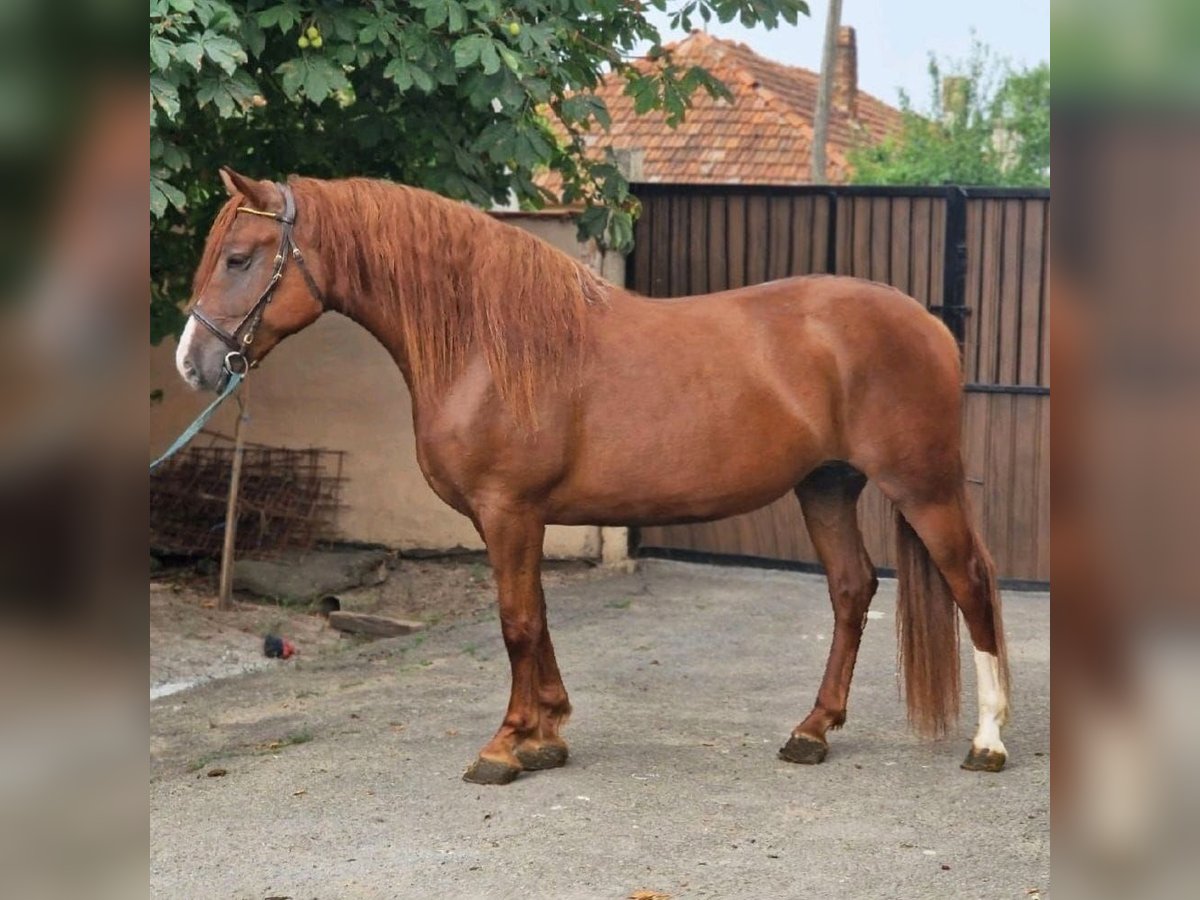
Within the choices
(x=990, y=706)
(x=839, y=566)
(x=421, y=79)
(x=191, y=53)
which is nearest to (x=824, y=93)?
(x=421, y=79)

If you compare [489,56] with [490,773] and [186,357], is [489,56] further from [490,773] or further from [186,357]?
[490,773]

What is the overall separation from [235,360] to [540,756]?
65.1 inches

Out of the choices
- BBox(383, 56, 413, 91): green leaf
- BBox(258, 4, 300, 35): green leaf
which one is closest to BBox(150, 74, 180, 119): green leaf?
BBox(258, 4, 300, 35): green leaf

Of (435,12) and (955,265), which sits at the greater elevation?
(435,12)

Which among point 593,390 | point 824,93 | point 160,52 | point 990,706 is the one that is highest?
point 824,93

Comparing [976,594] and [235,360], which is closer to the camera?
[235,360]

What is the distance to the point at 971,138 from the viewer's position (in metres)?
22.2

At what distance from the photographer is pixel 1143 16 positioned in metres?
0.76

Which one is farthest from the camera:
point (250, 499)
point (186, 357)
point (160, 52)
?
point (250, 499)

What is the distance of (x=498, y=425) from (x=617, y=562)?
4.10m

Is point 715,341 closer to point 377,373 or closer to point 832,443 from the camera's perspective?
point 832,443

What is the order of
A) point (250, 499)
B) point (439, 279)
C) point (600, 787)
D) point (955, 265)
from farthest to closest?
point (250, 499), point (955, 265), point (600, 787), point (439, 279)

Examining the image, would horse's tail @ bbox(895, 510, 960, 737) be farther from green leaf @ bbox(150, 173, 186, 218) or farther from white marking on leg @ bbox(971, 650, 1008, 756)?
green leaf @ bbox(150, 173, 186, 218)

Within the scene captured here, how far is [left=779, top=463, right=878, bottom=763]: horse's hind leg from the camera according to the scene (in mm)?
4969
